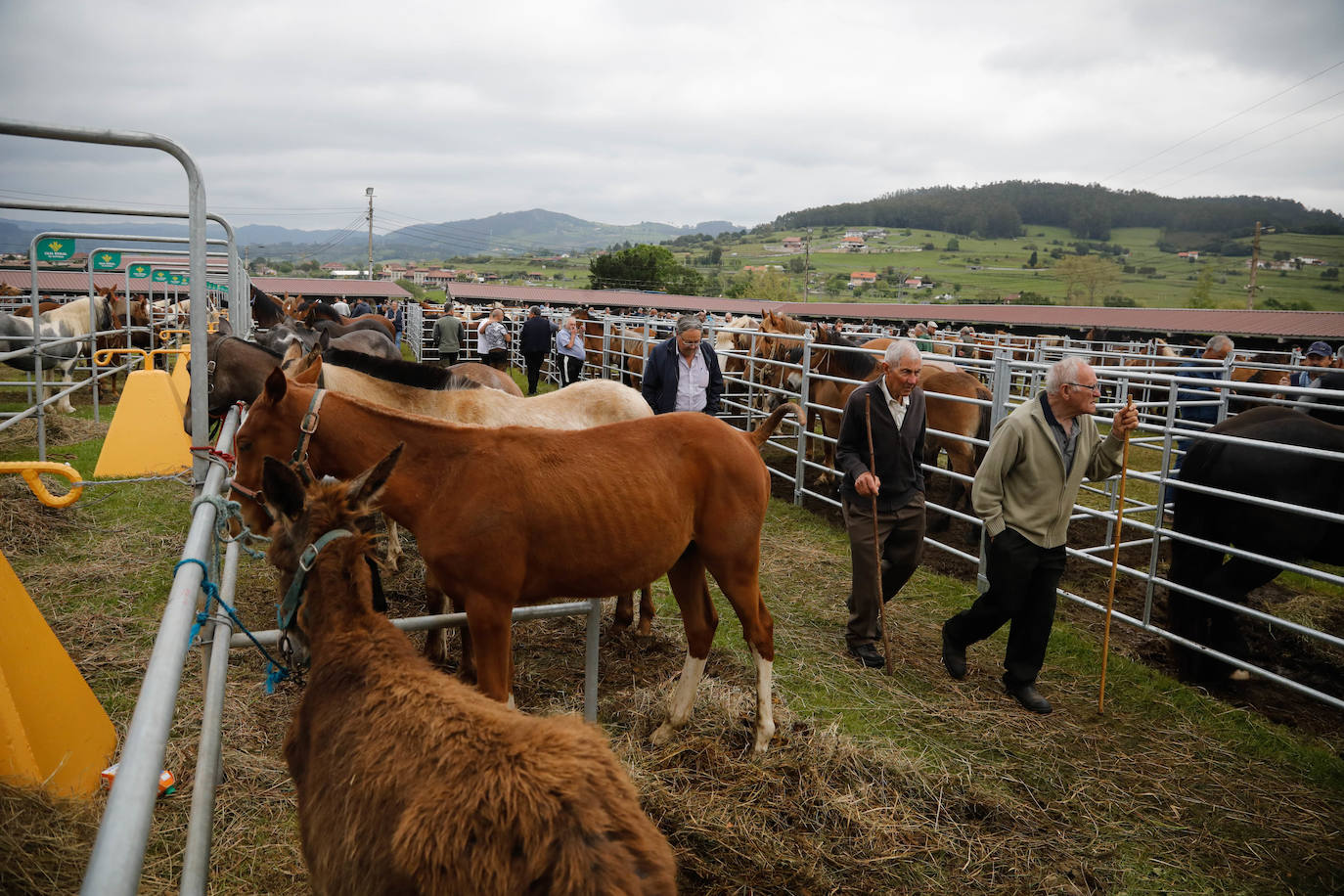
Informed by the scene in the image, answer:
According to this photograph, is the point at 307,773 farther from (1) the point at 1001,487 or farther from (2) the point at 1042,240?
(2) the point at 1042,240

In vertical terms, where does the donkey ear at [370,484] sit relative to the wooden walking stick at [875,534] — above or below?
above

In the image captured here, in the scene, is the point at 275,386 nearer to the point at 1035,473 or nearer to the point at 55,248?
the point at 1035,473

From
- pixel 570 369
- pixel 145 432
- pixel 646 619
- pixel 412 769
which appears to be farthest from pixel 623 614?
pixel 570 369

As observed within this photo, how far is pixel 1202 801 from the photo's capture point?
3.89 meters

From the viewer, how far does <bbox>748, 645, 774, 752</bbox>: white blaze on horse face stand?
3961 mm

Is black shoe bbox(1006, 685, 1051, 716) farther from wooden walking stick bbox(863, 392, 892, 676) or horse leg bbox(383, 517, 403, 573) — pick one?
horse leg bbox(383, 517, 403, 573)

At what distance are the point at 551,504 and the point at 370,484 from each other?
1.35 m

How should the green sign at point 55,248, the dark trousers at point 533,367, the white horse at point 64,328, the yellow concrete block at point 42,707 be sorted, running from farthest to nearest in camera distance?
the dark trousers at point 533,367 → the white horse at point 64,328 → the green sign at point 55,248 → the yellow concrete block at point 42,707

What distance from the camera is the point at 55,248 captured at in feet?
26.2

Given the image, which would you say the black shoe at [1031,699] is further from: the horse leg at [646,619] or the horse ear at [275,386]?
the horse ear at [275,386]

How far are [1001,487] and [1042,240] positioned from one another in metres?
138

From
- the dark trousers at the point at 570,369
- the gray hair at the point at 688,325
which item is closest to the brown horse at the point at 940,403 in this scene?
the gray hair at the point at 688,325

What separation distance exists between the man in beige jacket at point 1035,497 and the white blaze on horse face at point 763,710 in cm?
172

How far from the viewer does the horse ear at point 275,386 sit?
3.73 metres
